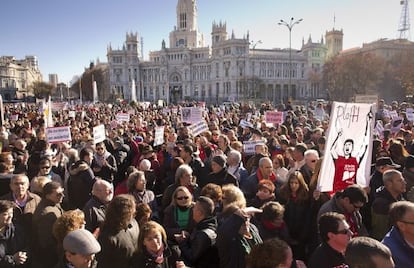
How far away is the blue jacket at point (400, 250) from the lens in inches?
125

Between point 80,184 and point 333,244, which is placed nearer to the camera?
point 333,244

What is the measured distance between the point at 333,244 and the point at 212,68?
100337 millimetres

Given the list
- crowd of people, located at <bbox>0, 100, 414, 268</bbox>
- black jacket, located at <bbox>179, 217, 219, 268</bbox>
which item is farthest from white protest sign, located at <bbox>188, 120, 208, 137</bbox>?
black jacket, located at <bbox>179, 217, 219, 268</bbox>

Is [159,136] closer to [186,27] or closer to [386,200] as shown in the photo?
[386,200]

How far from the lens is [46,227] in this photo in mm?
4234

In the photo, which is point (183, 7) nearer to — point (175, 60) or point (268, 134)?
point (175, 60)

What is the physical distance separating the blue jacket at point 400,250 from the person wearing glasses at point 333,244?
1.21ft

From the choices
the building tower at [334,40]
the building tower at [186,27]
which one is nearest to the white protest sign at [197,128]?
the building tower at [186,27]

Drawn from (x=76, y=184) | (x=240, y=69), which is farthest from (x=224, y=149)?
(x=240, y=69)

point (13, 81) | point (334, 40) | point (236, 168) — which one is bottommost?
point (236, 168)

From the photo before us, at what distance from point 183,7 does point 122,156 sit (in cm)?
11710

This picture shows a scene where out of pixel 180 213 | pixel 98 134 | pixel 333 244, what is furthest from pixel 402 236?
pixel 98 134

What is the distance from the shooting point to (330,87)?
64.6 meters

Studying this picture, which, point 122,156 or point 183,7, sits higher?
point 183,7
